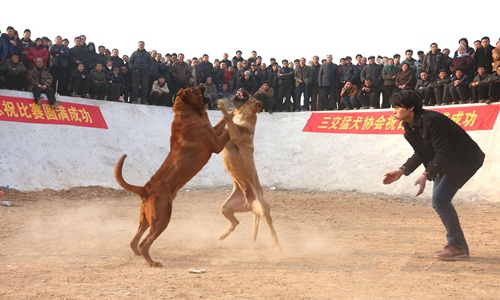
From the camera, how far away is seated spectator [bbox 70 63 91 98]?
1666cm

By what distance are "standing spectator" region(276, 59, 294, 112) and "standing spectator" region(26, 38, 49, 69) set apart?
300 inches

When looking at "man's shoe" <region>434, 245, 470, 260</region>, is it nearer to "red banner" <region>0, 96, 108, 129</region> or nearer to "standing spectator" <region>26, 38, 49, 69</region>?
"red banner" <region>0, 96, 108, 129</region>

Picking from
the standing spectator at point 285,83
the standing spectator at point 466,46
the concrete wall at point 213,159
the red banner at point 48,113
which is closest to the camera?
the concrete wall at point 213,159

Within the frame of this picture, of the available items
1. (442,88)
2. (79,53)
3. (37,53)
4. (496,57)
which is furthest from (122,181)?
(442,88)

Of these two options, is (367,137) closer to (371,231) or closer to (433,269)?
(371,231)

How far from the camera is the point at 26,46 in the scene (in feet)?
51.9

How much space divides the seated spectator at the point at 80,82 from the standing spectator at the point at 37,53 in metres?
0.91

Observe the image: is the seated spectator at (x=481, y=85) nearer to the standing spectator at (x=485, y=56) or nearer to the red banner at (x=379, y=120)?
the standing spectator at (x=485, y=56)

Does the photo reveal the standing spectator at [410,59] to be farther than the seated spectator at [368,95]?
No

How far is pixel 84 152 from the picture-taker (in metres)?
15.4

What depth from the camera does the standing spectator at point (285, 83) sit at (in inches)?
757

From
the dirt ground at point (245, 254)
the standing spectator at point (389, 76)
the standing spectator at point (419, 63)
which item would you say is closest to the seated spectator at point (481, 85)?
the standing spectator at point (419, 63)

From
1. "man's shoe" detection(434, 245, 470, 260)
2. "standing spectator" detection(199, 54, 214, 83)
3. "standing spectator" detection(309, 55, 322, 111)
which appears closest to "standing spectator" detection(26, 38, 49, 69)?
"standing spectator" detection(199, 54, 214, 83)

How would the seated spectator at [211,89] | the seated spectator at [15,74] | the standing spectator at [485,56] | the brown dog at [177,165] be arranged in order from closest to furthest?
1. the brown dog at [177,165]
2. the seated spectator at [15,74]
3. the standing spectator at [485,56]
4. the seated spectator at [211,89]
